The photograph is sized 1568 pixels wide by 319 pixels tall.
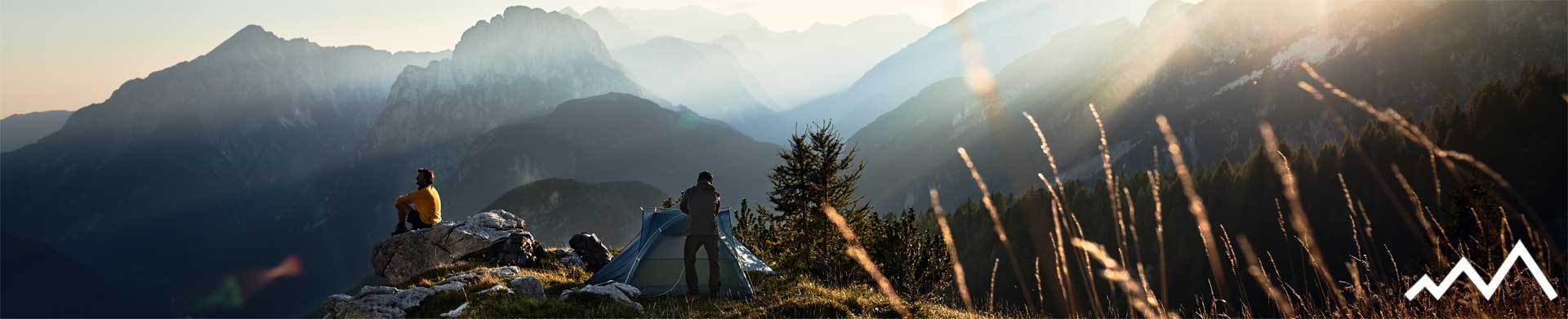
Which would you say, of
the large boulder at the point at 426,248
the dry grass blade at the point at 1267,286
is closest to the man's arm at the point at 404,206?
the large boulder at the point at 426,248

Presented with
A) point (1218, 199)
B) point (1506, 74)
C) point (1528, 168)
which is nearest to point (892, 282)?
point (1218, 199)

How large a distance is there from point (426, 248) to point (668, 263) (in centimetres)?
762

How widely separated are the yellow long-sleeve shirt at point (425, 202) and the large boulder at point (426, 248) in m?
0.35

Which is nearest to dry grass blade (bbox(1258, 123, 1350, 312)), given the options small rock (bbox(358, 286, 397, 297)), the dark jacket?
the dark jacket

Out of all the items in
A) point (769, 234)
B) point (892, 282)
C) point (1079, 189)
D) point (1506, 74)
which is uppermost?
point (769, 234)

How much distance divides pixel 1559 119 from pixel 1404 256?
34958 millimetres

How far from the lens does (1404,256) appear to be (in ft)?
260

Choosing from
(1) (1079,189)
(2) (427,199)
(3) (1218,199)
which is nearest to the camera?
(2) (427,199)

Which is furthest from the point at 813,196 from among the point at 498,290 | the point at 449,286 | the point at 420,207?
the point at 498,290

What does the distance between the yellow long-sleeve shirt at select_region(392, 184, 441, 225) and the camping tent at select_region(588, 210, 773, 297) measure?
6.32m

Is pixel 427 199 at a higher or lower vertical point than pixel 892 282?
higher

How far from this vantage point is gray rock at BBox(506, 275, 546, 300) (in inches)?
497

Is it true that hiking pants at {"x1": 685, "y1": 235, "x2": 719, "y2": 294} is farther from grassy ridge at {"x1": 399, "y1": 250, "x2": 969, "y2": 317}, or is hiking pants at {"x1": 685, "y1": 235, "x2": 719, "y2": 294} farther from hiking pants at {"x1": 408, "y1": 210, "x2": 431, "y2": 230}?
hiking pants at {"x1": 408, "y1": 210, "x2": 431, "y2": 230}

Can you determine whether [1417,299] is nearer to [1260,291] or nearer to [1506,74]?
[1260,291]
